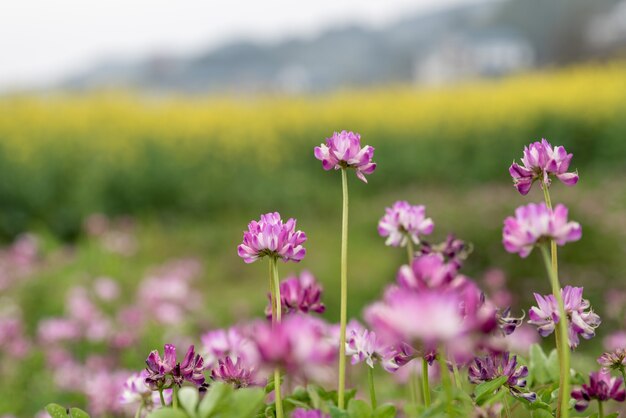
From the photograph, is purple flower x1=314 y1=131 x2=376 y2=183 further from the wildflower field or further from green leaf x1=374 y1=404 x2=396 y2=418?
green leaf x1=374 y1=404 x2=396 y2=418

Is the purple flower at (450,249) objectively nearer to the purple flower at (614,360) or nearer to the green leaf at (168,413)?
the purple flower at (614,360)

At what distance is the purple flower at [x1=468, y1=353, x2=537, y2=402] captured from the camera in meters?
0.77

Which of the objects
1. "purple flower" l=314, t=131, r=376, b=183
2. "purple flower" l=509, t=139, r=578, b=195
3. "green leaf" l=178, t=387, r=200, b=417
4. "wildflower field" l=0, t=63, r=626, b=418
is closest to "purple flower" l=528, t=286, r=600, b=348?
"wildflower field" l=0, t=63, r=626, b=418

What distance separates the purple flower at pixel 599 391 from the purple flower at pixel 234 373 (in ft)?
1.11

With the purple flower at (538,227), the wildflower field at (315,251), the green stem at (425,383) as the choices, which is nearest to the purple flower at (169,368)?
the wildflower field at (315,251)

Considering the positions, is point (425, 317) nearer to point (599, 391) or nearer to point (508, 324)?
point (508, 324)

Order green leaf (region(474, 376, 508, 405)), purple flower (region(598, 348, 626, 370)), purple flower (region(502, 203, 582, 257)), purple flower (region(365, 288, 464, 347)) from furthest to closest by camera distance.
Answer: purple flower (region(598, 348, 626, 370)) < green leaf (region(474, 376, 508, 405)) < purple flower (region(502, 203, 582, 257)) < purple flower (region(365, 288, 464, 347))

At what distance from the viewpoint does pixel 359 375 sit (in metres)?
3.26

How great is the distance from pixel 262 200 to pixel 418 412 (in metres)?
6.95

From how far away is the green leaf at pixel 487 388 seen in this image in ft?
2.35

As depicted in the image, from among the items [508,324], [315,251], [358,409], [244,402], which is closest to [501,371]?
[508,324]

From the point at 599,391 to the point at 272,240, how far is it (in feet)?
1.21

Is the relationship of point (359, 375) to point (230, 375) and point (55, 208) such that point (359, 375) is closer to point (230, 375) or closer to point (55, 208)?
point (230, 375)

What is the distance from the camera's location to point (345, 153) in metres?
0.79
